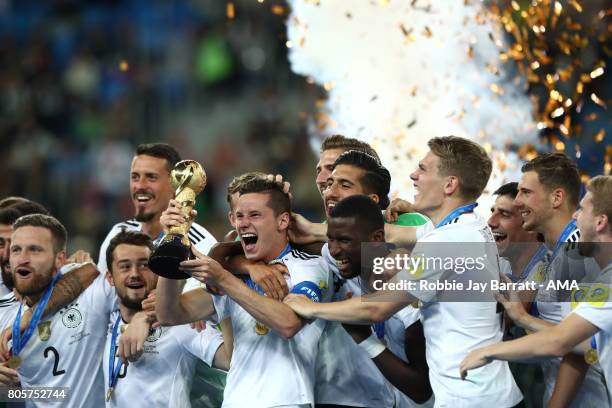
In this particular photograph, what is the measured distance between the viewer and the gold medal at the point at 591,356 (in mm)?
4453

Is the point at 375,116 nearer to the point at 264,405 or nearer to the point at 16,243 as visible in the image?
the point at 16,243

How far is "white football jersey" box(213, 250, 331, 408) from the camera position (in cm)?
421

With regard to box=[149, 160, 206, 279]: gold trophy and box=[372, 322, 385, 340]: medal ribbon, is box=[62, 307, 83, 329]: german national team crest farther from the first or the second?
box=[372, 322, 385, 340]: medal ribbon

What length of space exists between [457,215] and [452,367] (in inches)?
26.9

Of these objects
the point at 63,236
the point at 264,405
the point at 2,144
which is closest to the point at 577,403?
the point at 264,405

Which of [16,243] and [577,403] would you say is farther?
[16,243]

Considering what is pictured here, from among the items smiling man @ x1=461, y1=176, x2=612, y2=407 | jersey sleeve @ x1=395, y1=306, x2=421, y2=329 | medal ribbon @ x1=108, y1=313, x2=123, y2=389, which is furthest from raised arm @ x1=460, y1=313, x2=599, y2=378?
medal ribbon @ x1=108, y1=313, x2=123, y2=389


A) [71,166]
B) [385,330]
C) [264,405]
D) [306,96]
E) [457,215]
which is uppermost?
[306,96]

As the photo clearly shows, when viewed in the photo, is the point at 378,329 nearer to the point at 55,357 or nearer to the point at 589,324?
the point at 589,324

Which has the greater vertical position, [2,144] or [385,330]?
[2,144]

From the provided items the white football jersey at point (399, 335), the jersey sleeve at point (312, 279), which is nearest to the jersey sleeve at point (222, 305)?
the jersey sleeve at point (312, 279)

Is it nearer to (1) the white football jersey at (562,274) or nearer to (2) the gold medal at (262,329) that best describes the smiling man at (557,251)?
(1) the white football jersey at (562,274)

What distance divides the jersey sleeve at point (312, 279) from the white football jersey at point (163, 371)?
2.64ft

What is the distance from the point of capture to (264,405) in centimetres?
416
